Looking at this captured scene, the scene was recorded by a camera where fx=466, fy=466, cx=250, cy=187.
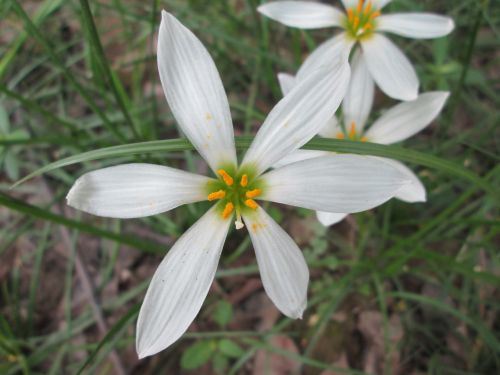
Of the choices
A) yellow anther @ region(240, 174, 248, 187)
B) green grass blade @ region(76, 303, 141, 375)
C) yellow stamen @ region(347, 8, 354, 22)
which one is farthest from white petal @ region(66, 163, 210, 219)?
yellow stamen @ region(347, 8, 354, 22)

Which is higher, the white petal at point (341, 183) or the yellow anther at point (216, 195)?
the yellow anther at point (216, 195)

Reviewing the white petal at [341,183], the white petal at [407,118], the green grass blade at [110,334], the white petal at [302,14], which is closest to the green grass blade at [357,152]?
the white petal at [341,183]

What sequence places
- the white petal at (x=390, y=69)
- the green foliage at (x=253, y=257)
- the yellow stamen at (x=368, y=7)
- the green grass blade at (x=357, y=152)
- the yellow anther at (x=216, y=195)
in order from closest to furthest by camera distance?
the green grass blade at (x=357, y=152) → the yellow anther at (x=216, y=195) → the white petal at (x=390, y=69) → the yellow stamen at (x=368, y=7) → the green foliage at (x=253, y=257)

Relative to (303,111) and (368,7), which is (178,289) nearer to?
(303,111)

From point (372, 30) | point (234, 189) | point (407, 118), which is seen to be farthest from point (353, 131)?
point (234, 189)

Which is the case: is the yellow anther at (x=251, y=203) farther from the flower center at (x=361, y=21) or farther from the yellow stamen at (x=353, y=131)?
the flower center at (x=361, y=21)

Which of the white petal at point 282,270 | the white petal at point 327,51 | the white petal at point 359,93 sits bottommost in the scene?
the white petal at point 282,270

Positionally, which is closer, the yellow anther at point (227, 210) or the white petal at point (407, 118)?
the yellow anther at point (227, 210)
